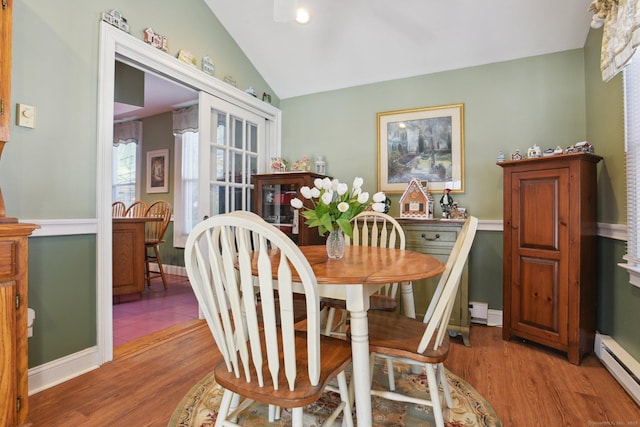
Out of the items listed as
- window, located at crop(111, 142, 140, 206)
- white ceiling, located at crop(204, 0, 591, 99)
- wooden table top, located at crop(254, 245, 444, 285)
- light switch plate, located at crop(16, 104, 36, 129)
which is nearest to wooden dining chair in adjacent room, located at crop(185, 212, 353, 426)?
wooden table top, located at crop(254, 245, 444, 285)

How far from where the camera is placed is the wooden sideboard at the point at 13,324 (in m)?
1.23

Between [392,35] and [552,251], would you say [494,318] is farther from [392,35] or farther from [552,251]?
[392,35]

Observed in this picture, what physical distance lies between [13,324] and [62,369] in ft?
2.51

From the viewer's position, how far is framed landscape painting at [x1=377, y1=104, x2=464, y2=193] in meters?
2.93

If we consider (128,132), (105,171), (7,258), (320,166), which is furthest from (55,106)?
(128,132)

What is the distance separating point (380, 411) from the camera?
61.0 inches

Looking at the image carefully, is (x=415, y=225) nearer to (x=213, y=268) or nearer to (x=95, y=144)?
(x=213, y=268)

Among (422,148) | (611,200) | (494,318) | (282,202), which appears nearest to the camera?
(611,200)

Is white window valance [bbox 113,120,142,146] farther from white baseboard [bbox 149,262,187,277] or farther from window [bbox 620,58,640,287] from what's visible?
window [bbox 620,58,640,287]

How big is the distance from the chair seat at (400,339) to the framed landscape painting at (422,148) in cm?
178

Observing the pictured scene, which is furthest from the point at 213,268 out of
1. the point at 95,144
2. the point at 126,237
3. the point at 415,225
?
the point at 126,237

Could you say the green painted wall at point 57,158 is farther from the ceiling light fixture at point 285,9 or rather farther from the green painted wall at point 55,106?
the ceiling light fixture at point 285,9

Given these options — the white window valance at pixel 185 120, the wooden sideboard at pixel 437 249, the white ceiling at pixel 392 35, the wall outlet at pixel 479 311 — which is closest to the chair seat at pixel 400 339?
the wooden sideboard at pixel 437 249

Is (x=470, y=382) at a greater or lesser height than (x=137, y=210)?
lesser
